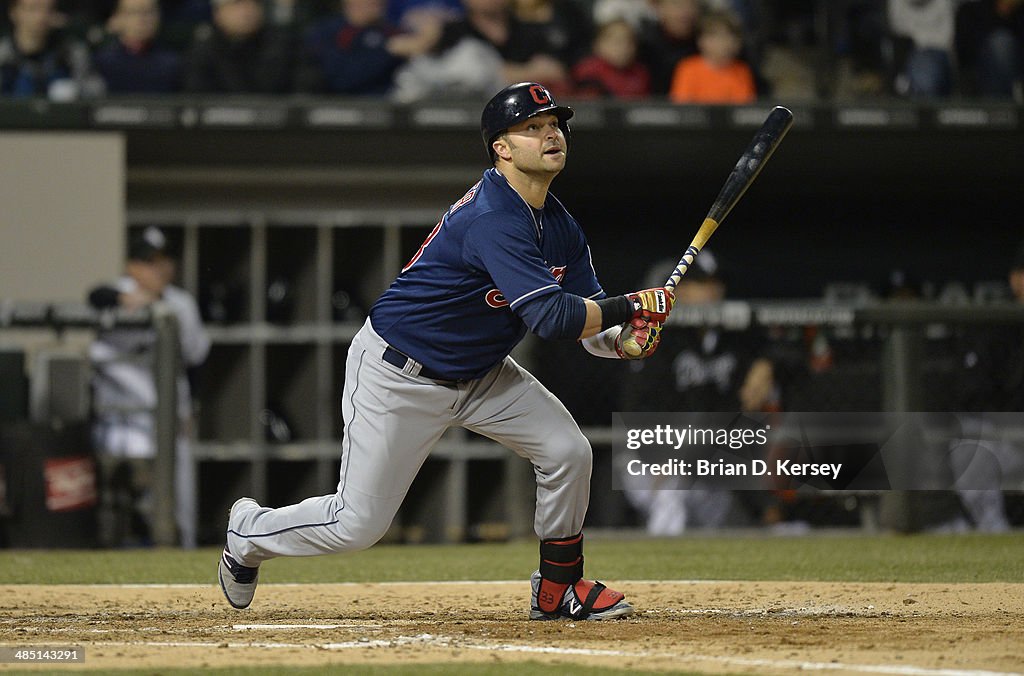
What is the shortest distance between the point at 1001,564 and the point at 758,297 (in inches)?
163

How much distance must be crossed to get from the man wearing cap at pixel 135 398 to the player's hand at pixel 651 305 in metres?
3.75

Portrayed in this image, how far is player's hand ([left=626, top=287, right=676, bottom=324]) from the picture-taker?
13.3 ft

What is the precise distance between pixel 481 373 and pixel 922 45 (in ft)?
18.8

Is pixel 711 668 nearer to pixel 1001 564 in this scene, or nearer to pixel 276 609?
pixel 276 609

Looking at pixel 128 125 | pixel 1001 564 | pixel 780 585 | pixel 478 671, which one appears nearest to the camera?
pixel 478 671

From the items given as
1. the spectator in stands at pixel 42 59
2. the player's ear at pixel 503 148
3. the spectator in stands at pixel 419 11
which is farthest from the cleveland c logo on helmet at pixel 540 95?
the spectator in stands at pixel 419 11

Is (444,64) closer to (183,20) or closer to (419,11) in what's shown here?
(419,11)

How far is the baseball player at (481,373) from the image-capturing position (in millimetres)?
4090

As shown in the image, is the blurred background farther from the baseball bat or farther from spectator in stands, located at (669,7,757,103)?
the baseball bat

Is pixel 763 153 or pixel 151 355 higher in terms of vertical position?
pixel 763 153

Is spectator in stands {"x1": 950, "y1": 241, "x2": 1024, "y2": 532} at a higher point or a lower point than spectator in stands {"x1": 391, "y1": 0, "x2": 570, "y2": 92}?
lower

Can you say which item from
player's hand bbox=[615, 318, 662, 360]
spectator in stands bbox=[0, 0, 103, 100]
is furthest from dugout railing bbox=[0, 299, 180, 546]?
player's hand bbox=[615, 318, 662, 360]

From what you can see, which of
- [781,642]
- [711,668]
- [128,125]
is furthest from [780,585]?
[128,125]

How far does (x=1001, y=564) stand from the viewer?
5746mm
